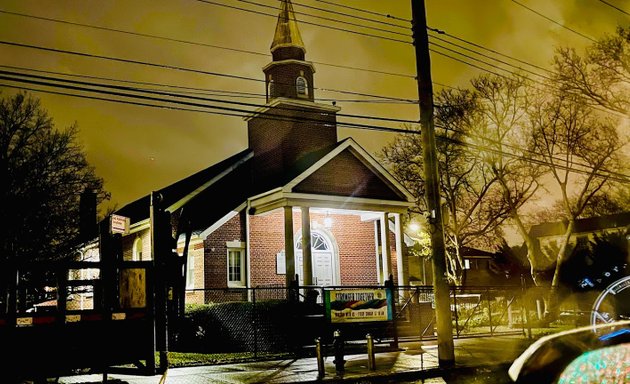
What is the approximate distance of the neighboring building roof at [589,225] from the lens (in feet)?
188

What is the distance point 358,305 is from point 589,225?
55.5 metres

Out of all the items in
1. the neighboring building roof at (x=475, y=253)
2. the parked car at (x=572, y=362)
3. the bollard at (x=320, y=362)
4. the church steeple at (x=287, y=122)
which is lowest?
the bollard at (x=320, y=362)

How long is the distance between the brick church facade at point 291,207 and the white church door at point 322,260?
1.8 inches

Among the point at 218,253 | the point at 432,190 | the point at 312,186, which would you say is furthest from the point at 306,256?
the point at 432,190

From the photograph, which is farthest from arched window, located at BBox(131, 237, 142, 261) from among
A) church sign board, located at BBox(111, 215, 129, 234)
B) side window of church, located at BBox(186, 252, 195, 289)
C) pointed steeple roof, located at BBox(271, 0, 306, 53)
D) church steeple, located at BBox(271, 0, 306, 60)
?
church sign board, located at BBox(111, 215, 129, 234)

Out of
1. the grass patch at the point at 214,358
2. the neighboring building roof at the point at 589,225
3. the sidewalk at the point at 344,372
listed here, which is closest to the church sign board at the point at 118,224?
A: the sidewalk at the point at 344,372

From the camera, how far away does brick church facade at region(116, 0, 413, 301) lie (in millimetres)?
24828

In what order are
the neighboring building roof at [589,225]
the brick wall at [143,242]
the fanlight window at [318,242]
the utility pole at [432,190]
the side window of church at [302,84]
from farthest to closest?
the neighboring building roof at [589,225] < the brick wall at [143,242] < the side window of church at [302,84] < the fanlight window at [318,242] < the utility pole at [432,190]

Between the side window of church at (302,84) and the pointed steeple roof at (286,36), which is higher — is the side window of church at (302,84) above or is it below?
below

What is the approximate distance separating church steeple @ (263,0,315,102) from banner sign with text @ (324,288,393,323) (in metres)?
15.1

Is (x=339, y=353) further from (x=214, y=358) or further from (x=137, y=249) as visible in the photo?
(x=137, y=249)

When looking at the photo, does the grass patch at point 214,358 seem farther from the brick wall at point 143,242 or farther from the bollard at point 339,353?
the brick wall at point 143,242

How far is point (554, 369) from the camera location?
2.30 m

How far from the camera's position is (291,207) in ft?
79.0
